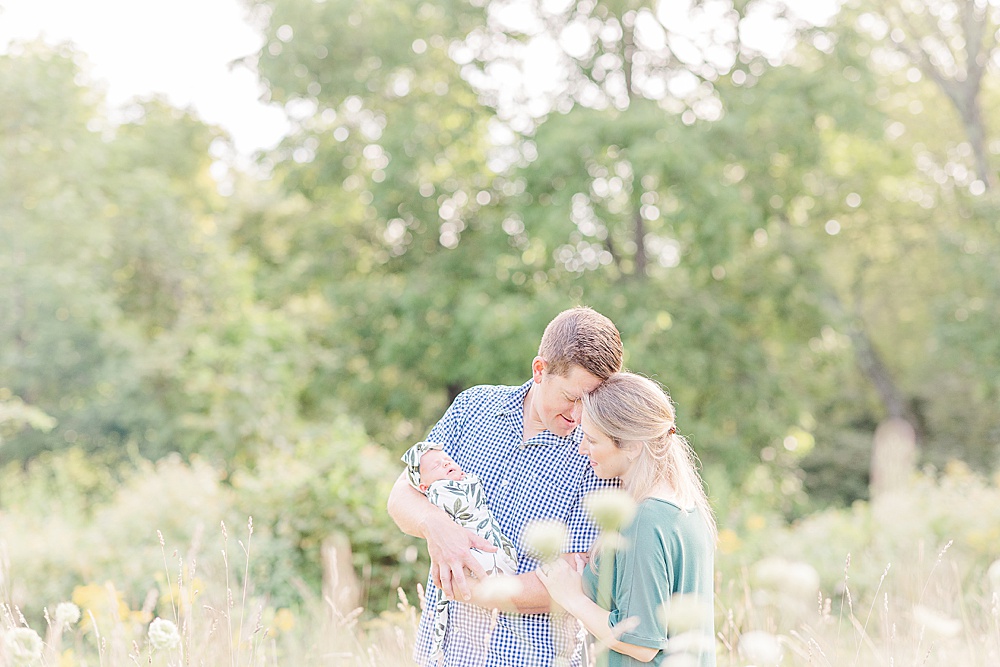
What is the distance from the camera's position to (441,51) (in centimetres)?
1131

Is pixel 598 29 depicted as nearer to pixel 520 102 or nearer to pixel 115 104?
pixel 520 102

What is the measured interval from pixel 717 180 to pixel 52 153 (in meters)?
10.1

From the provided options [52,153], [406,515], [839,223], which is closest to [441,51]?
[52,153]

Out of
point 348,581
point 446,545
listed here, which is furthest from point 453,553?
point 348,581

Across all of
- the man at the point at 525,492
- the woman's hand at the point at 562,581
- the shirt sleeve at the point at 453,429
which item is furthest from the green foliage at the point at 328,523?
the woman's hand at the point at 562,581

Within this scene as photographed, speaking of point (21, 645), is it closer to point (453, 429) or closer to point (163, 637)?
point (163, 637)

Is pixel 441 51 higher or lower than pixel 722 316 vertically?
higher

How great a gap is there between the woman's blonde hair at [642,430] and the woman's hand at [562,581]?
22cm

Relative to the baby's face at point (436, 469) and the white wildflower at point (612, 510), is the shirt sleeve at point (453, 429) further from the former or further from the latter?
the white wildflower at point (612, 510)

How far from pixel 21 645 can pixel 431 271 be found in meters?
9.07

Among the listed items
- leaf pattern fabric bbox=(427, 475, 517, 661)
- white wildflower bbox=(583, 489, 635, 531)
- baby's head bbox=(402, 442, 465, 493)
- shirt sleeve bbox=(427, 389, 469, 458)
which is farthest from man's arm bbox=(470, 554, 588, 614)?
white wildflower bbox=(583, 489, 635, 531)

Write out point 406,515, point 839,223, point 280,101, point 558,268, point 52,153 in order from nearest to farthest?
point 406,515 → point 558,268 → point 280,101 → point 52,153 → point 839,223

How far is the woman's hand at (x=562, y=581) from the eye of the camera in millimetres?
1924

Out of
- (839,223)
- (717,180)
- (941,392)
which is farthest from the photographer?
(941,392)
